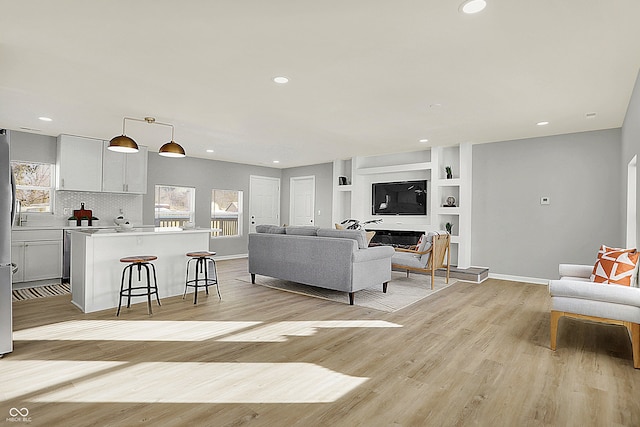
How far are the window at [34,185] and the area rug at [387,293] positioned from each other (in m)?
4.03

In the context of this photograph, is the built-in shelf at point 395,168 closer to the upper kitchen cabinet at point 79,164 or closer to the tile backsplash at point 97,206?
the tile backsplash at point 97,206

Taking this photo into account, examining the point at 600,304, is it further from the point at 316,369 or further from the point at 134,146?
the point at 134,146

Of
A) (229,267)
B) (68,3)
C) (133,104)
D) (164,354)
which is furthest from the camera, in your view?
(229,267)

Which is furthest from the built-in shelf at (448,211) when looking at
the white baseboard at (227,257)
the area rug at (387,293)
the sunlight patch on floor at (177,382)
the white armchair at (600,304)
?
the white baseboard at (227,257)

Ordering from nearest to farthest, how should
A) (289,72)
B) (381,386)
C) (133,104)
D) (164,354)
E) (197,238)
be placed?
1. (381,386)
2. (164,354)
3. (289,72)
4. (133,104)
5. (197,238)

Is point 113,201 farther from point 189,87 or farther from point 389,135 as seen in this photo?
point 389,135

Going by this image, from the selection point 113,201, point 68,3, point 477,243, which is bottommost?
point 477,243

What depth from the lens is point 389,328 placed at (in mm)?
3680

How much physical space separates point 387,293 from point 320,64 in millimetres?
3409

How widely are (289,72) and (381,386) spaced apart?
9.33 feet

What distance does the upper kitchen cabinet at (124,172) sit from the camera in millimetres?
6602

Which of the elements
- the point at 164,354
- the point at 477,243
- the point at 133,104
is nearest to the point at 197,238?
the point at 133,104

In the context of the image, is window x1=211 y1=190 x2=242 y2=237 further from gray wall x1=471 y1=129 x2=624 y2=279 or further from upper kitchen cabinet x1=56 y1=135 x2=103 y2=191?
gray wall x1=471 y1=129 x2=624 y2=279

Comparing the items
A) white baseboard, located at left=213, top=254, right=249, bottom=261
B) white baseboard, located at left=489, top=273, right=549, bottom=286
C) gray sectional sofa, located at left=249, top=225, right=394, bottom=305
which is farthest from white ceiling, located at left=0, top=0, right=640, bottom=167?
white baseboard, located at left=213, top=254, right=249, bottom=261
